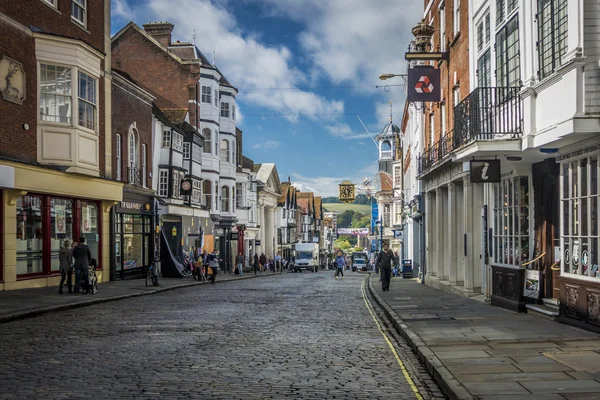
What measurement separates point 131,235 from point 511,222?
2032 cm

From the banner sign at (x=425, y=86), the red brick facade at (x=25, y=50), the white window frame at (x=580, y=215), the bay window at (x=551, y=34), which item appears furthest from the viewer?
the banner sign at (x=425, y=86)

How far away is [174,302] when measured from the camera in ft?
66.1

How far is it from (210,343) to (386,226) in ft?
265

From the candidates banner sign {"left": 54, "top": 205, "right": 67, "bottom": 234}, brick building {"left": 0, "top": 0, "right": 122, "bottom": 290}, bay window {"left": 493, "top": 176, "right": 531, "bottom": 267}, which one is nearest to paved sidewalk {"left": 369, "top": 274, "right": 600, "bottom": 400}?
bay window {"left": 493, "top": 176, "right": 531, "bottom": 267}

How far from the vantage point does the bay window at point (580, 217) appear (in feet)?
39.0

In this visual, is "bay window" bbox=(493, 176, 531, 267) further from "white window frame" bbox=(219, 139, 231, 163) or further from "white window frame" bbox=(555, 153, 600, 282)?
"white window frame" bbox=(219, 139, 231, 163)

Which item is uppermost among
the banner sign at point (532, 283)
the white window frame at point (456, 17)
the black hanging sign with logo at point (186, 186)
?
the white window frame at point (456, 17)

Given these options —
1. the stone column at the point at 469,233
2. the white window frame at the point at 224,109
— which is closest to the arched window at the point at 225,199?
the white window frame at the point at 224,109

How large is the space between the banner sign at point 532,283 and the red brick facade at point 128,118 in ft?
64.9

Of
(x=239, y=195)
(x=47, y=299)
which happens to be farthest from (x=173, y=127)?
(x=239, y=195)

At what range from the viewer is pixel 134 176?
1314 inches

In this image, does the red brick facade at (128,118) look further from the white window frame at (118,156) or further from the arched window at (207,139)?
the arched window at (207,139)

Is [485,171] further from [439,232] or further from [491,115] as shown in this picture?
[439,232]

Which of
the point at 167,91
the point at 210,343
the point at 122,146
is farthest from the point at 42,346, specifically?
the point at 167,91
